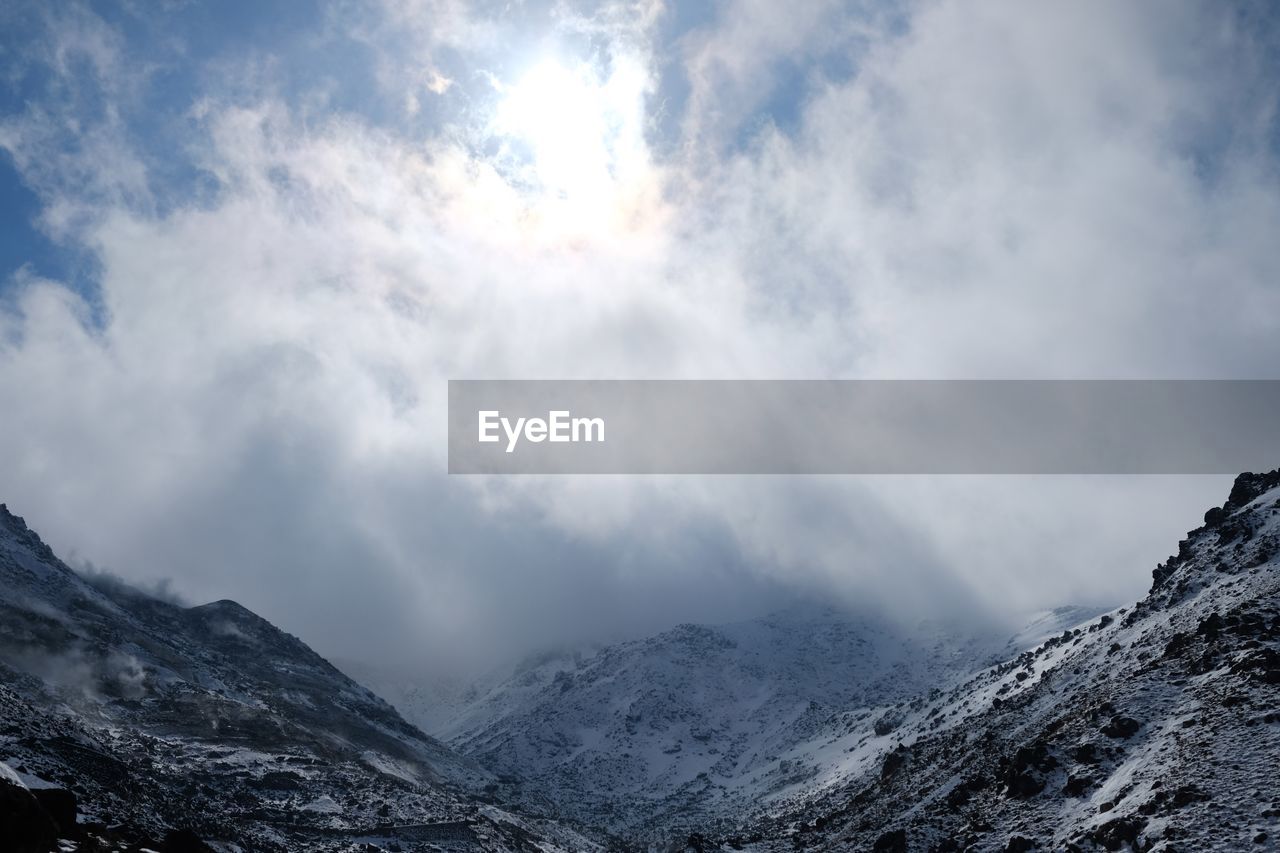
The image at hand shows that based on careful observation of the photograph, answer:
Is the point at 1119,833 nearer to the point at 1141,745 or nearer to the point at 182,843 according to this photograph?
the point at 1141,745

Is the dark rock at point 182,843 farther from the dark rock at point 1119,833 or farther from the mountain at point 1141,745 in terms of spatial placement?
the dark rock at point 1119,833

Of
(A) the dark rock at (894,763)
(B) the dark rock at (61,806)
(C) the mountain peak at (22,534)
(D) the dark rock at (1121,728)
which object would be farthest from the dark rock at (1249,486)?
(C) the mountain peak at (22,534)

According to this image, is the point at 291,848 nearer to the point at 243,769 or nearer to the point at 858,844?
the point at 243,769

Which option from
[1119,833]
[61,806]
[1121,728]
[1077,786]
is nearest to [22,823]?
[61,806]

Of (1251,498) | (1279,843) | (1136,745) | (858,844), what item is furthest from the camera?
(1251,498)

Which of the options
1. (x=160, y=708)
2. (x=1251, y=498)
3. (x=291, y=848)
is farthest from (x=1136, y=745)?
(x=160, y=708)

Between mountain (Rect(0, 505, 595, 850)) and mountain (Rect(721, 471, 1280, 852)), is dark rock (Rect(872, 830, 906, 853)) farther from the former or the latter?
mountain (Rect(0, 505, 595, 850))

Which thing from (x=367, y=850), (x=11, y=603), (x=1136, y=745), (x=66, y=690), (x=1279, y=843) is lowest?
(x=367, y=850)

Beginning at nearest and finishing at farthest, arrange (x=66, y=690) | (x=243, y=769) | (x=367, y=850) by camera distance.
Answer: (x=367, y=850) < (x=243, y=769) < (x=66, y=690)
